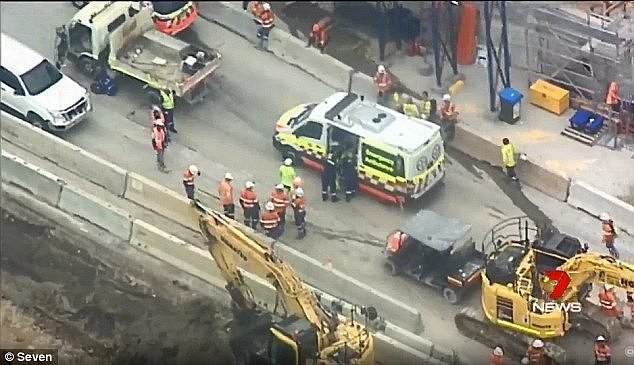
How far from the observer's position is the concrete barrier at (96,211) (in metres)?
34.0

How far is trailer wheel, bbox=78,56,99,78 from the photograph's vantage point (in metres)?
38.7

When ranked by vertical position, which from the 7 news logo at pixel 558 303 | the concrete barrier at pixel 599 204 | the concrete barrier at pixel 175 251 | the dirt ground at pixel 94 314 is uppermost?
the 7 news logo at pixel 558 303

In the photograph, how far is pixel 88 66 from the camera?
127 ft

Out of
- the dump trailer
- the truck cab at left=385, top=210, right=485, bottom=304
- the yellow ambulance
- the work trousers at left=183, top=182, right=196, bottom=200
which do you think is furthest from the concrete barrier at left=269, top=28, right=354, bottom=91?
the truck cab at left=385, top=210, right=485, bottom=304

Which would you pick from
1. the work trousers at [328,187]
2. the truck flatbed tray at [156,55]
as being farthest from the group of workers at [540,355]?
the truck flatbed tray at [156,55]

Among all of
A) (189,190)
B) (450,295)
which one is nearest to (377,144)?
(450,295)

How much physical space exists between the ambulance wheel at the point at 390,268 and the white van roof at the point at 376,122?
8.50 feet

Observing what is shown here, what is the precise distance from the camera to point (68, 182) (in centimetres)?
3519

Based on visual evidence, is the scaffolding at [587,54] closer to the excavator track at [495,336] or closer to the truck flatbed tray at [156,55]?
the excavator track at [495,336]

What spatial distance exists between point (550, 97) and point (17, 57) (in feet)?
43.4

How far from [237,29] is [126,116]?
4.85m

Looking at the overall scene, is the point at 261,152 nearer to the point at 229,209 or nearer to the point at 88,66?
the point at 229,209

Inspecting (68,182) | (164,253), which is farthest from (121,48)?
(164,253)

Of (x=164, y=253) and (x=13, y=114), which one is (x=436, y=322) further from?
(x=13, y=114)
